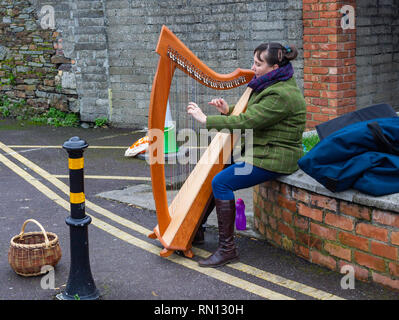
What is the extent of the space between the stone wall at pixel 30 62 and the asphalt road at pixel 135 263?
14.4 feet

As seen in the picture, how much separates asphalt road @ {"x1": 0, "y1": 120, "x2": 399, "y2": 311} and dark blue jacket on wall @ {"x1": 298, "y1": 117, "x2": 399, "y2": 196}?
0.72 meters

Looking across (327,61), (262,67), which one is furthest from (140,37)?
(262,67)

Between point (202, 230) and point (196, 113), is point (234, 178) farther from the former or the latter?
point (202, 230)

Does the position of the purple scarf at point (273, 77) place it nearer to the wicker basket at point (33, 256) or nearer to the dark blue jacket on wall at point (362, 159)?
the dark blue jacket on wall at point (362, 159)

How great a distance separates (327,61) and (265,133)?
3.95 metres

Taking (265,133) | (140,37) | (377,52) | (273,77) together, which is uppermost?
(140,37)

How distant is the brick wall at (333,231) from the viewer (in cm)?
409

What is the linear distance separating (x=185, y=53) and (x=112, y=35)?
22.3ft

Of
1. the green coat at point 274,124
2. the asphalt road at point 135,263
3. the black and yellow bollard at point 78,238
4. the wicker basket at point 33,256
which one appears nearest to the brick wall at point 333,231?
the asphalt road at point 135,263

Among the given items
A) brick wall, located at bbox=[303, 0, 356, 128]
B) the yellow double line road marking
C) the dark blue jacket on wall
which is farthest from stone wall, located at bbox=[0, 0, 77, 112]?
the dark blue jacket on wall

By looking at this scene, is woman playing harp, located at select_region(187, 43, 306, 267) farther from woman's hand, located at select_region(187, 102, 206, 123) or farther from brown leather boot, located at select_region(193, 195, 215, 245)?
brown leather boot, located at select_region(193, 195, 215, 245)

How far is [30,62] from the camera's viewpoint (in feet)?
40.8

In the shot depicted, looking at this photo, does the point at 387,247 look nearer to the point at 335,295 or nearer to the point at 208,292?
the point at 335,295
